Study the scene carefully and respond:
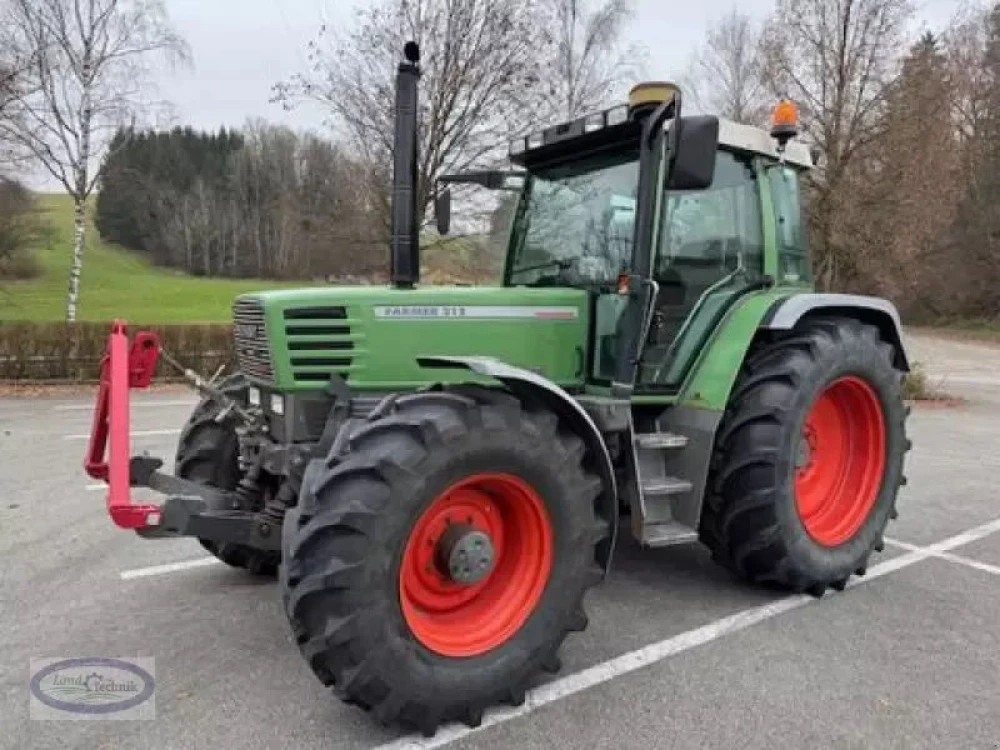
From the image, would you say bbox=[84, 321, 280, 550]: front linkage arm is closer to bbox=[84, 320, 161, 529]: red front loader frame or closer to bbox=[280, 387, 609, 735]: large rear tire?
bbox=[84, 320, 161, 529]: red front loader frame

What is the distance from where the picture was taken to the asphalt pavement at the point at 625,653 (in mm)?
2762

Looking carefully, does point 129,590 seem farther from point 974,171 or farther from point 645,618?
point 974,171

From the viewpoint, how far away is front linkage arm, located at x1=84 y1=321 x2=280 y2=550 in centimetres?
294

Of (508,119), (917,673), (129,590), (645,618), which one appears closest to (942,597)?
(917,673)

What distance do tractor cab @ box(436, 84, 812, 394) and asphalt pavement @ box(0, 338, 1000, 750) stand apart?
3.83 feet

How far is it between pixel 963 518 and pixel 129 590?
18.2 feet

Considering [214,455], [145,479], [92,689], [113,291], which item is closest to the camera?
[92,689]

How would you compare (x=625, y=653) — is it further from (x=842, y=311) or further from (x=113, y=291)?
(x=113, y=291)

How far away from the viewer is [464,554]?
293cm

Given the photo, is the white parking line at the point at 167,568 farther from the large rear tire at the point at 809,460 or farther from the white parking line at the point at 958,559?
the white parking line at the point at 958,559

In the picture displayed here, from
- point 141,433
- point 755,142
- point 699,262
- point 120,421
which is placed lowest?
point 141,433

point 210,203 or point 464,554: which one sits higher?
point 210,203

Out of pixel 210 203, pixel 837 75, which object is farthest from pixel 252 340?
pixel 210 203

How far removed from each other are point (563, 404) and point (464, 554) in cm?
68
